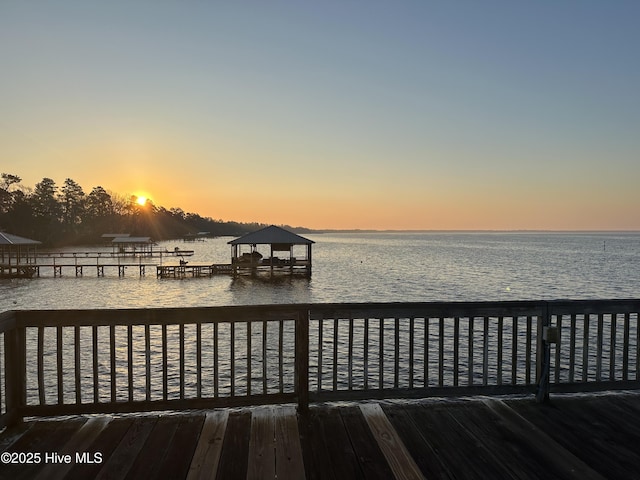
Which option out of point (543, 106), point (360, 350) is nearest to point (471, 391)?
point (360, 350)

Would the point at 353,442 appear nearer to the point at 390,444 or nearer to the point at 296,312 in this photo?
the point at 390,444

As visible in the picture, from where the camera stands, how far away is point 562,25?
34.8ft

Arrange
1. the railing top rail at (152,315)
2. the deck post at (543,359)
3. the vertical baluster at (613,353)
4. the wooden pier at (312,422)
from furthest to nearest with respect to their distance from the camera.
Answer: the vertical baluster at (613,353) → the deck post at (543,359) → the railing top rail at (152,315) → the wooden pier at (312,422)

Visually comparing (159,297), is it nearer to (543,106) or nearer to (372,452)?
(372,452)

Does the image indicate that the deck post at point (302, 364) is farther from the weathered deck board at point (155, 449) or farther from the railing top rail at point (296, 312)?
the weathered deck board at point (155, 449)

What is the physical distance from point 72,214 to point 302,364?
112 m

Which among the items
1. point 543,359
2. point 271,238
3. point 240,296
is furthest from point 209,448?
point 271,238

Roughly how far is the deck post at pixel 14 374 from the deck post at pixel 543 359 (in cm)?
491

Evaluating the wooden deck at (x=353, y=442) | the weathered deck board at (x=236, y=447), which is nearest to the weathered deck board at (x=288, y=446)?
the wooden deck at (x=353, y=442)

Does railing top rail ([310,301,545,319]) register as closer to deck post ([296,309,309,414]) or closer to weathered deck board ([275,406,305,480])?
deck post ([296,309,309,414])

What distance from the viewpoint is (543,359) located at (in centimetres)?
374

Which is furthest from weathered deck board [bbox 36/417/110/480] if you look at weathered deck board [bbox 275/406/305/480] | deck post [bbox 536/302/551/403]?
deck post [bbox 536/302/551/403]

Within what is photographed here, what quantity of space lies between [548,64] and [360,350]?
1389 centimetres

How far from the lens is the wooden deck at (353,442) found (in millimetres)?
2531
